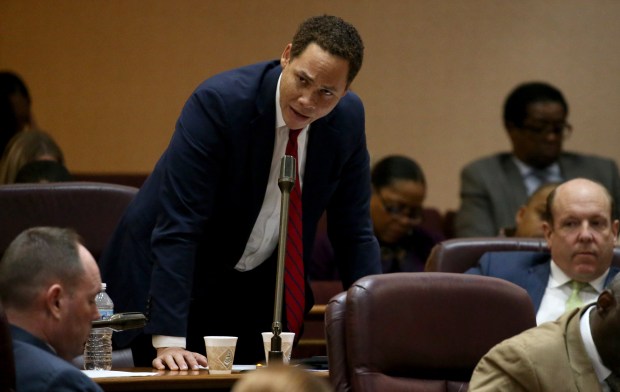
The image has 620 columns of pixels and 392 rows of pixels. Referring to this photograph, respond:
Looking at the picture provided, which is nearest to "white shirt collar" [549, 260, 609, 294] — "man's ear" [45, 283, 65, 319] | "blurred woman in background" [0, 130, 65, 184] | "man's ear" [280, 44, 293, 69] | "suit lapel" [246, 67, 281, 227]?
"suit lapel" [246, 67, 281, 227]

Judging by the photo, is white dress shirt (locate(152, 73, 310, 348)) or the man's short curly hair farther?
white dress shirt (locate(152, 73, 310, 348))

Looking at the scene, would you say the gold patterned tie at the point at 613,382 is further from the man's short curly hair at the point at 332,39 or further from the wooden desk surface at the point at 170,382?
the man's short curly hair at the point at 332,39

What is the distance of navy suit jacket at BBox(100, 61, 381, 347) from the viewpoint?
10.9ft

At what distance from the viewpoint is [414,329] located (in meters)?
3.04

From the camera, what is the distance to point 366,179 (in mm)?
3666

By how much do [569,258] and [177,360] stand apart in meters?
1.64

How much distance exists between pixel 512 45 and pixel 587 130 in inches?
26.2

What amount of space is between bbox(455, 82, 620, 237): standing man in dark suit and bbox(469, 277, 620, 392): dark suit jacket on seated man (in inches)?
129

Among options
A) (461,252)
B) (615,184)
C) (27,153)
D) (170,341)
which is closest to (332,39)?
(170,341)

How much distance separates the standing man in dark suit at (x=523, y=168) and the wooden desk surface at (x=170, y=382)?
10.5 ft

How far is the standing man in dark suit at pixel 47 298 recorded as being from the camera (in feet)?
7.57

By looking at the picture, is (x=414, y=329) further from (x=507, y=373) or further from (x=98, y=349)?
(x=98, y=349)

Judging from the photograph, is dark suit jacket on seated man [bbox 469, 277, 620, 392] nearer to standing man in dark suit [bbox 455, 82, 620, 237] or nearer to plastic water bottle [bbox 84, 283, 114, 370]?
plastic water bottle [bbox 84, 283, 114, 370]

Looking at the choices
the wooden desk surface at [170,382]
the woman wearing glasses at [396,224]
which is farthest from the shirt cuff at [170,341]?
the woman wearing glasses at [396,224]
